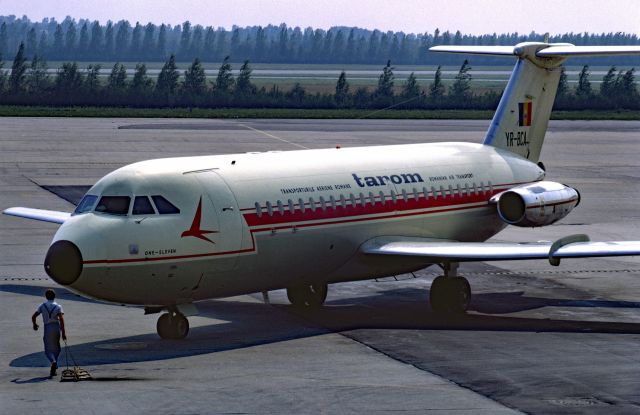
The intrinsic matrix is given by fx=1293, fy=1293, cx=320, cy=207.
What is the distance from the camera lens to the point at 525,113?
3438cm

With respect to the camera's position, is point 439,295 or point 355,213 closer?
point 355,213

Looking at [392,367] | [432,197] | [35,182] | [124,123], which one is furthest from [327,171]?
[124,123]

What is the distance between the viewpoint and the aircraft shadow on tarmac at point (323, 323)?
78.7ft

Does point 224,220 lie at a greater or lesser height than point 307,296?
greater

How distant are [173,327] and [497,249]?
23.6 feet

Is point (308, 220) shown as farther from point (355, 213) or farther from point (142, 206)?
point (142, 206)

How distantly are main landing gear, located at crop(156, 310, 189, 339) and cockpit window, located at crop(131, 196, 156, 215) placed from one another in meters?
2.18

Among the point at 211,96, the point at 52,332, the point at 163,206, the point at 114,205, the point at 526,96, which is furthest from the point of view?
the point at 211,96

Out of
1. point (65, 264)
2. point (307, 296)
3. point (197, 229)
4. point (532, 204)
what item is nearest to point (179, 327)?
point (197, 229)

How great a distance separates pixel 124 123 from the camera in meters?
83.4

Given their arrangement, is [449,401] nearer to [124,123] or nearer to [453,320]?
[453,320]

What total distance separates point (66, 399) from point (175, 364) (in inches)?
119

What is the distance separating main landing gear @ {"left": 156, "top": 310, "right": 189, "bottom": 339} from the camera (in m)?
24.9

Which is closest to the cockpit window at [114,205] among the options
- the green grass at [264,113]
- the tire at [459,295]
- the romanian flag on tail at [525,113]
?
the tire at [459,295]
